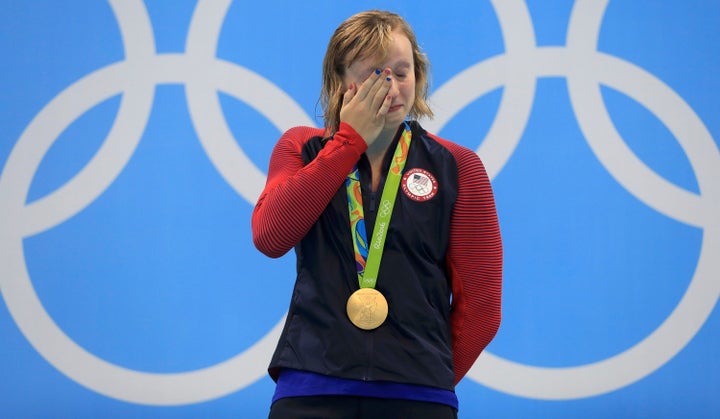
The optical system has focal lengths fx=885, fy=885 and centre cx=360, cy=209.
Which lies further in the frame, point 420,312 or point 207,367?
point 207,367

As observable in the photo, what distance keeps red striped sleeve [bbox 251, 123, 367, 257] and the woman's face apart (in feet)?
0.41

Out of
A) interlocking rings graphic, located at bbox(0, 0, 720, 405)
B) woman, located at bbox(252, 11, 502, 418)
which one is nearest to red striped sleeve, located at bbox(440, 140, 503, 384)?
woman, located at bbox(252, 11, 502, 418)

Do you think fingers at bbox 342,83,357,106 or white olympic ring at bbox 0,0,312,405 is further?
white olympic ring at bbox 0,0,312,405

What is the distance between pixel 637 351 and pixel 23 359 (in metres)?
2.71

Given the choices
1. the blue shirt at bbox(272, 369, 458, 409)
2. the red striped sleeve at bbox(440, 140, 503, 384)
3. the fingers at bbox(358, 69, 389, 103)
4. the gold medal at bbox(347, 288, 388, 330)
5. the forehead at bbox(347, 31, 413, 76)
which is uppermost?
the forehead at bbox(347, 31, 413, 76)

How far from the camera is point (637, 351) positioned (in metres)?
3.88

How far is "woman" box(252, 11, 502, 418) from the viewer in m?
1.73

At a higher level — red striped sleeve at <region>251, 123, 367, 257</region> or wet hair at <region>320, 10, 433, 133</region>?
wet hair at <region>320, 10, 433, 133</region>

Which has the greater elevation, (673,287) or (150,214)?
(150,214)

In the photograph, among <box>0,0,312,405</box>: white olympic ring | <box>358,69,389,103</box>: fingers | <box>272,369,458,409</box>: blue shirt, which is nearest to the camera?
A: <box>272,369,458,409</box>: blue shirt

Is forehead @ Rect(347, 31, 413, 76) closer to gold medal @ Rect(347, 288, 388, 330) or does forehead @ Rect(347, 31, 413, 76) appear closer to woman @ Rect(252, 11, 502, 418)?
woman @ Rect(252, 11, 502, 418)

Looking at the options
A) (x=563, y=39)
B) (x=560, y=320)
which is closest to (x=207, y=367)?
(x=560, y=320)

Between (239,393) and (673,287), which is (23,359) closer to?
(239,393)

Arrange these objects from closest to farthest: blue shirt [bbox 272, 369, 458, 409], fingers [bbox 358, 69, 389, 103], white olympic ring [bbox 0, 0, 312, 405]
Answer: blue shirt [bbox 272, 369, 458, 409] < fingers [bbox 358, 69, 389, 103] < white olympic ring [bbox 0, 0, 312, 405]
